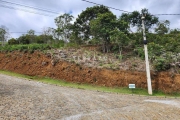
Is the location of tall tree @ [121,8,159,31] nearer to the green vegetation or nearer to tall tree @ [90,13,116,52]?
the green vegetation

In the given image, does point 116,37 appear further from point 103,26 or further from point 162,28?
point 162,28

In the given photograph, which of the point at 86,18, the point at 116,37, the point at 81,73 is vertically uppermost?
the point at 86,18

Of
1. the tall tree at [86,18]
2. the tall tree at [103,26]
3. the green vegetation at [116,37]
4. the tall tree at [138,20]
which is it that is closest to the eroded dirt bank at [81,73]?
the green vegetation at [116,37]

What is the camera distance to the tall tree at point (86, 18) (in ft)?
81.7

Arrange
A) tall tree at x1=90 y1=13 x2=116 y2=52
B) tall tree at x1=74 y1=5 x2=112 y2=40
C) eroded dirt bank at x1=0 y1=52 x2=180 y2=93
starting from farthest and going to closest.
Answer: tall tree at x1=74 y1=5 x2=112 y2=40, tall tree at x1=90 y1=13 x2=116 y2=52, eroded dirt bank at x1=0 y1=52 x2=180 y2=93

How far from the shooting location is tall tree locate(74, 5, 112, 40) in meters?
24.9

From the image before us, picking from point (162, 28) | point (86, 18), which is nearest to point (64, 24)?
point (86, 18)

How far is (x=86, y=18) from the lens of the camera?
25328 mm

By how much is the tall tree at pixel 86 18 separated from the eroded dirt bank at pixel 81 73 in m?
7.49

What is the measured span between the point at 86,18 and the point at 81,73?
10.5m

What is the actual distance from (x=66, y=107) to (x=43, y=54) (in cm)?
1300

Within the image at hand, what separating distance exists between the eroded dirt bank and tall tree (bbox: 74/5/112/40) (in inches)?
295

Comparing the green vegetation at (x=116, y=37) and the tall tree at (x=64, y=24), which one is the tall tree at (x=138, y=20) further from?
the tall tree at (x=64, y=24)

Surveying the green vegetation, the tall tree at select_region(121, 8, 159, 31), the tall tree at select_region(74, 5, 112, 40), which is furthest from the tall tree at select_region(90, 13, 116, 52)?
the tall tree at select_region(121, 8, 159, 31)
